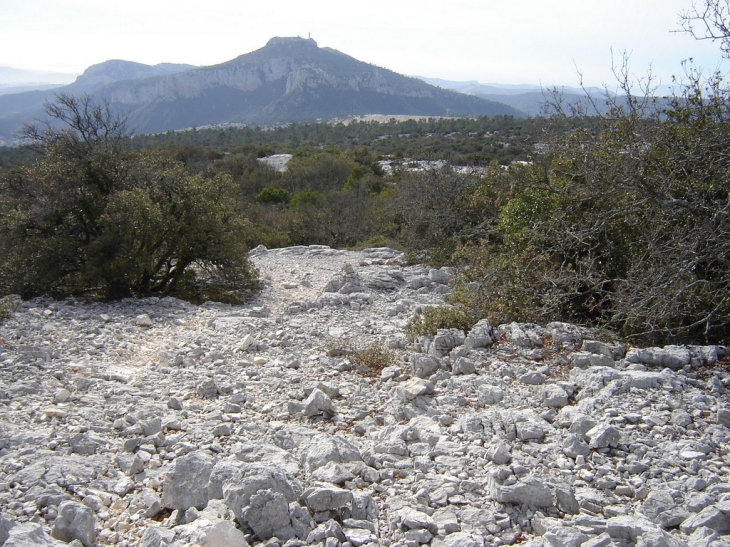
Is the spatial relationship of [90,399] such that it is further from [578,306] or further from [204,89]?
[204,89]

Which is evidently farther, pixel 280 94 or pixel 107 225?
pixel 280 94

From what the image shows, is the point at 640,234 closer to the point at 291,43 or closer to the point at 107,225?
the point at 107,225

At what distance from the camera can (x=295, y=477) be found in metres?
3.66

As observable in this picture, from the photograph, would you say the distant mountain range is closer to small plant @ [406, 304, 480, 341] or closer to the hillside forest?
the hillside forest

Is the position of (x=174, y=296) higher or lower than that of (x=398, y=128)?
lower

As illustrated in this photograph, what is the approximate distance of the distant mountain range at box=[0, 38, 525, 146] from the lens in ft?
338

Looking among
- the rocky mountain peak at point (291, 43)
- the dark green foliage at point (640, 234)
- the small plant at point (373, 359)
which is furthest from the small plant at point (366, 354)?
the rocky mountain peak at point (291, 43)

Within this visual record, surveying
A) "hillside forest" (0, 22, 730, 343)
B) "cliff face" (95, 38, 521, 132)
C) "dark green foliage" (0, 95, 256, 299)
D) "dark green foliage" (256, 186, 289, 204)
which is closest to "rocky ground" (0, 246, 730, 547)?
"hillside forest" (0, 22, 730, 343)

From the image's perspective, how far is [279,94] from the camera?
111188 millimetres

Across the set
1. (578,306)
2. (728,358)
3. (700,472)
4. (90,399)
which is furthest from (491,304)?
(90,399)

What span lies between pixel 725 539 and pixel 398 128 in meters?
58.3

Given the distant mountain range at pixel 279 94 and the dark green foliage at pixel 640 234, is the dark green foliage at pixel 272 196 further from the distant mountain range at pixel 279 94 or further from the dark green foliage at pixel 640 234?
the distant mountain range at pixel 279 94

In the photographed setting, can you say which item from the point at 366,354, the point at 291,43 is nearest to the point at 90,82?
the point at 291,43

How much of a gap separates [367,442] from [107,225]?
756 cm
